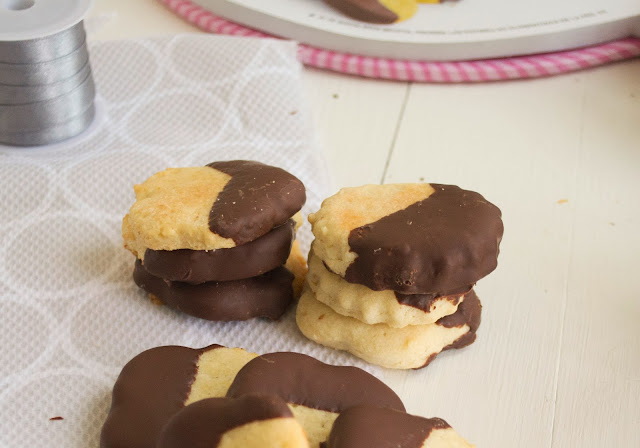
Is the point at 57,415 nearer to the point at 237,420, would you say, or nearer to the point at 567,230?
the point at 237,420

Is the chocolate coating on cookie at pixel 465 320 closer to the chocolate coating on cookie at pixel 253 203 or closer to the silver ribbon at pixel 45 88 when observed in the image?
the chocolate coating on cookie at pixel 253 203

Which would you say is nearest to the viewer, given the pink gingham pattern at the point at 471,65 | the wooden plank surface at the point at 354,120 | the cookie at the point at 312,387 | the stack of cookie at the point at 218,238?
the cookie at the point at 312,387

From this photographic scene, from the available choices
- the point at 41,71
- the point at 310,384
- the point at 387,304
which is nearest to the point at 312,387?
the point at 310,384

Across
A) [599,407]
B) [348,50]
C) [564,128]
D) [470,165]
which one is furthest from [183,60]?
[599,407]

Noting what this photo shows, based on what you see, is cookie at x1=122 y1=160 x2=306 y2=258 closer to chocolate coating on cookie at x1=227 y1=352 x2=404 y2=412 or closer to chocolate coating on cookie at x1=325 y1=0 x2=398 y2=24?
chocolate coating on cookie at x1=227 y1=352 x2=404 y2=412

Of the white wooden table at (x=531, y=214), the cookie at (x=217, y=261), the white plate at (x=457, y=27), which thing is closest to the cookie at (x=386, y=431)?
the white wooden table at (x=531, y=214)

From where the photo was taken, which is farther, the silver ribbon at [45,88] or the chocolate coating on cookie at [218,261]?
the silver ribbon at [45,88]

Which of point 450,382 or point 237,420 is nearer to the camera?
point 237,420
